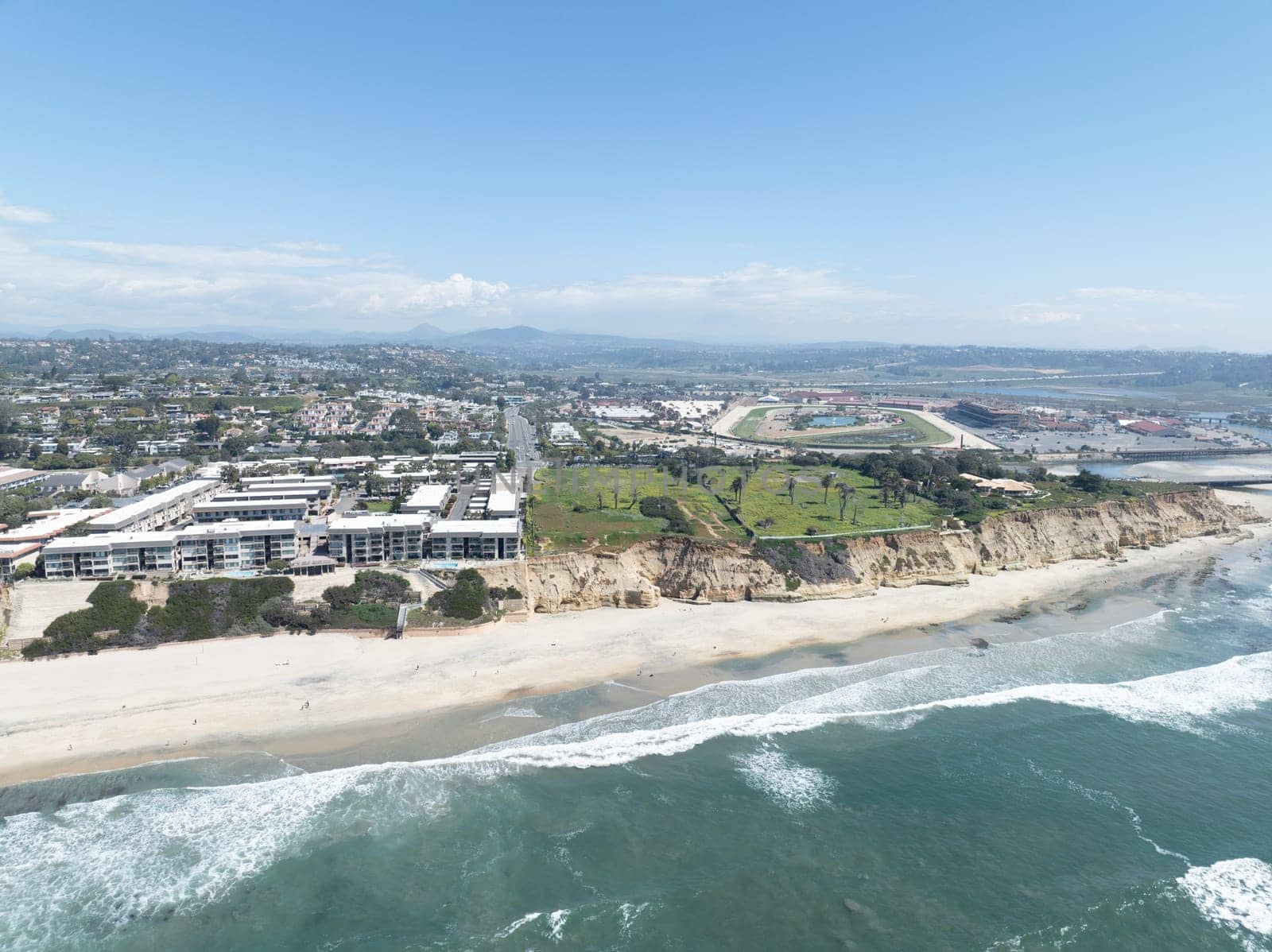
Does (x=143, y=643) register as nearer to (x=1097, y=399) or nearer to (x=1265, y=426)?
(x=1265, y=426)

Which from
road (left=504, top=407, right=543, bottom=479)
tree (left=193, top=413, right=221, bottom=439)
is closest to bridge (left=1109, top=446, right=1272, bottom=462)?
road (left=504, top=407, right=543, bottom=479)

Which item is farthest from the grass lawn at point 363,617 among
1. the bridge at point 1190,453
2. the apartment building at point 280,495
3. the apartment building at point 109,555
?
the bridge at point 1190,453

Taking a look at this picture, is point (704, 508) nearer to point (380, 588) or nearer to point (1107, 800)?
point (380, 588)

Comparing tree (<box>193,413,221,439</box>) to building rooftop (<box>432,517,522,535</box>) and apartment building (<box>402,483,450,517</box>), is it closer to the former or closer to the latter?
apartment building (<box>402,483,450,517</box>)

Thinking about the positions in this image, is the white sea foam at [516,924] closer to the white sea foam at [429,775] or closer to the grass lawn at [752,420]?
the white sea foam at [429,775]

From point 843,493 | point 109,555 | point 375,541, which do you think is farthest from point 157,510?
point 843,493

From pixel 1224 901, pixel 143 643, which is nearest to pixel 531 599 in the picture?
pixel 143 643
